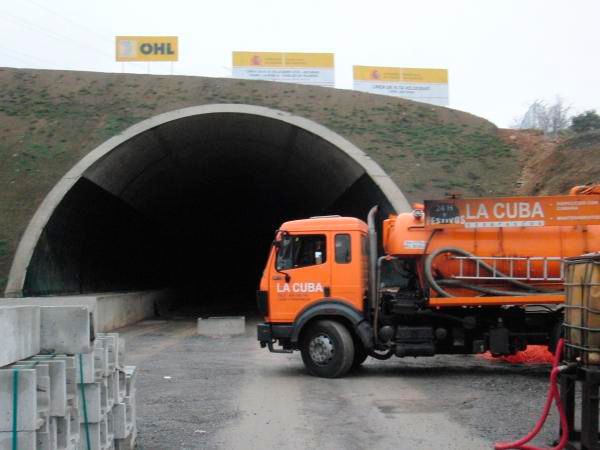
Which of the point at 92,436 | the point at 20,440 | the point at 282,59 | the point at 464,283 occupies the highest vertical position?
the point at 282,59

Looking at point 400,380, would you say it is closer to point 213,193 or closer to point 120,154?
point 120,154

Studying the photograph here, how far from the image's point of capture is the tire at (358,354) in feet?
42.0

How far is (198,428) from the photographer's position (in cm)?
834

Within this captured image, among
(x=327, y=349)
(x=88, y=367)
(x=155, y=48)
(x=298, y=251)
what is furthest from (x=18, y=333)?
(x=155, y=48)

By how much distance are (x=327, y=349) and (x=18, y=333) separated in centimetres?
830

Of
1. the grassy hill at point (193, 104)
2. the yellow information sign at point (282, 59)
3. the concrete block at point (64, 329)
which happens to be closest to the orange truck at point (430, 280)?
Result: the concrete block at point (64, 329)

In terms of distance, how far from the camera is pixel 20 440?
13.6ft

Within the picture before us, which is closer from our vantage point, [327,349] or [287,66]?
[327,349]

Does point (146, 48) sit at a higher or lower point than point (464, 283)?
higher

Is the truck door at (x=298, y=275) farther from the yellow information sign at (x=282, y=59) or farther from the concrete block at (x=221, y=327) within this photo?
the yellow information sign at (x=282, y=59)

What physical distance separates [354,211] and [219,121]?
630cm

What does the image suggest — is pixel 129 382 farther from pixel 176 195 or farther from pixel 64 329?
pixel 176 195

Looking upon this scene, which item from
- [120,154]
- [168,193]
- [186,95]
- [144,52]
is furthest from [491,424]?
[144,52]

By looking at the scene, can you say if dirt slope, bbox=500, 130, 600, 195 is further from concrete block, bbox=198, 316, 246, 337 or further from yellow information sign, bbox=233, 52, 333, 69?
yellow information sign, bbox=233, 52, 333, 69
